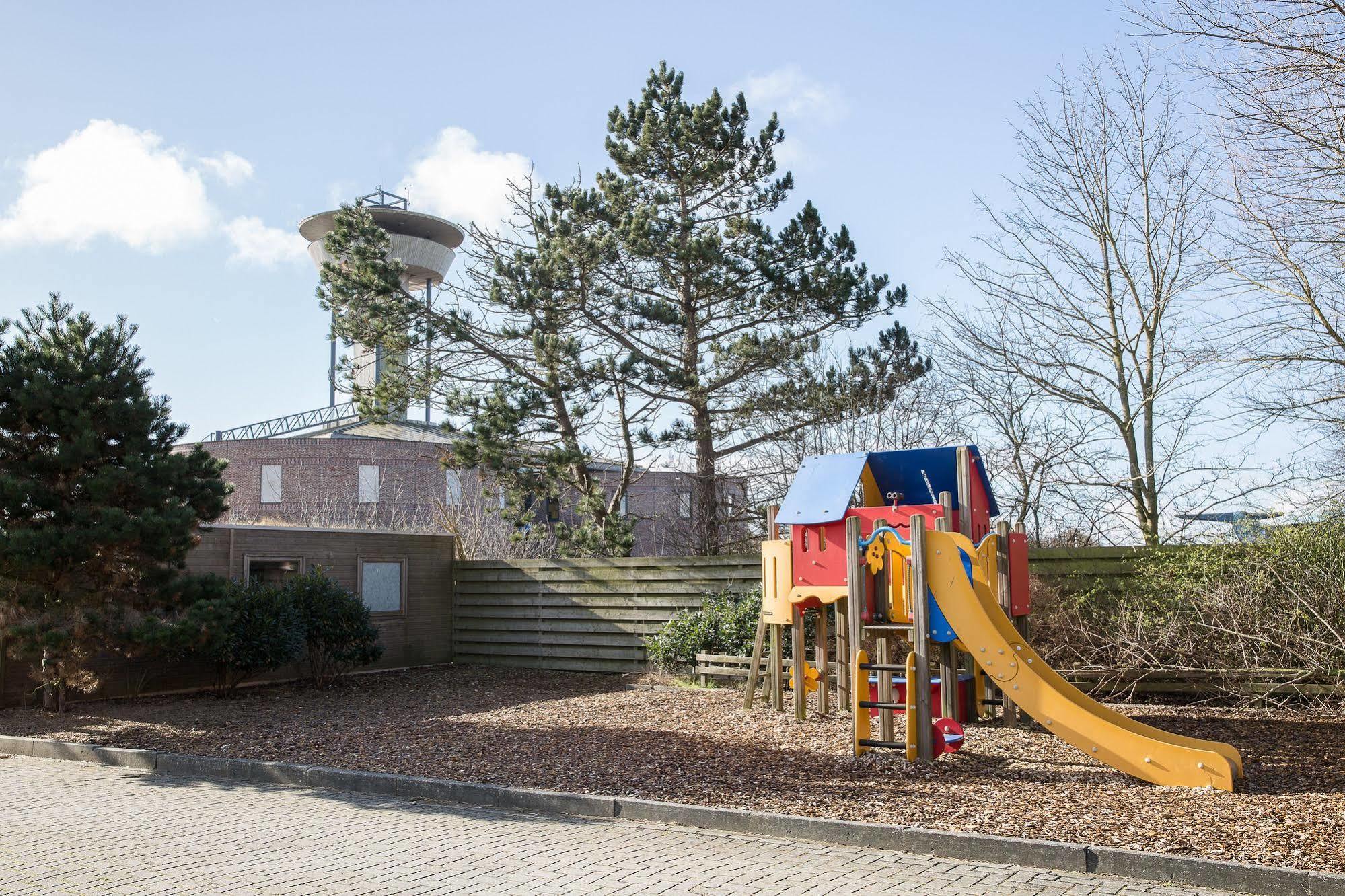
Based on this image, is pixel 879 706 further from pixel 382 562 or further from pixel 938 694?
pixel 382 562

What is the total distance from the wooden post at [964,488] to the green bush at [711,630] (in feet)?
13.6

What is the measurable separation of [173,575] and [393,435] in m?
28.1

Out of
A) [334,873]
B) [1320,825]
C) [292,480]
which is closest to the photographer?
[334,873]

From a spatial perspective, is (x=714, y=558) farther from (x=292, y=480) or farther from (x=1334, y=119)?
(x=292, y=480)

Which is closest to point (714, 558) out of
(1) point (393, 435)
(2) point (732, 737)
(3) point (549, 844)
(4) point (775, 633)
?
(4) point (775, 633)

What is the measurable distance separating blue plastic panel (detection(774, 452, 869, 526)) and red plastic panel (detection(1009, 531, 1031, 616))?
1.68 meters

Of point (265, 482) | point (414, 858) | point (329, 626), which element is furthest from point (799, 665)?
point (265, 482)

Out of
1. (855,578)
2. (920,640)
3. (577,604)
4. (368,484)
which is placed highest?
(368,484)

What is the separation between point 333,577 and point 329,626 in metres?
1.84

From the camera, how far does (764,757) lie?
28.7 ft

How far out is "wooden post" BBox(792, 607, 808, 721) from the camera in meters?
10.4

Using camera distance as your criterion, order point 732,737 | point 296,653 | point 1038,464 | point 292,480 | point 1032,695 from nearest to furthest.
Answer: point 1032,695, point 732,737, point 296,653, point 1038,464, point 292,480

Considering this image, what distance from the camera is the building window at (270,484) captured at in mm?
39094

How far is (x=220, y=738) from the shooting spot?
1027 centimetres
